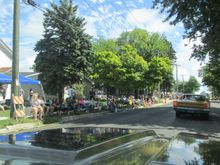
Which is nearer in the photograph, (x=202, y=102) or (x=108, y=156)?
(x=108, y=156)

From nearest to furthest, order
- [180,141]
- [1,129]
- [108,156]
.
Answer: [108,156]
[180,141]
[1,129]

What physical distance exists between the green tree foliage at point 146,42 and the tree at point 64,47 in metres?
42.5

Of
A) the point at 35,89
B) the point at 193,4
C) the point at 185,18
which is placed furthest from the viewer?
the point at 35,89

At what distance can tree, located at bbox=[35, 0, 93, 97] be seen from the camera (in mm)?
31891

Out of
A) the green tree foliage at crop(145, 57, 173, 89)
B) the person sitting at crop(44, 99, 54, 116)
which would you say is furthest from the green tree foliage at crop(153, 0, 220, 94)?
the green tree foliage at crop(145, 57, 173, 89)

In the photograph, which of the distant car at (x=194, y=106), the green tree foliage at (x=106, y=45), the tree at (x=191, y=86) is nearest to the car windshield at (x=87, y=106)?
the distant car at (x=194, y=106)

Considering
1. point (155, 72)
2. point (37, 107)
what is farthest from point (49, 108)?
point (155, 72)

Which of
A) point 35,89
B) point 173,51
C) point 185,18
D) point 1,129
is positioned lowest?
point 1,129

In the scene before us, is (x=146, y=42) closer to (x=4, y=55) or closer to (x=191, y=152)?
(x=4, y=55)

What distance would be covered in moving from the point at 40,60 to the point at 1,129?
613 inches

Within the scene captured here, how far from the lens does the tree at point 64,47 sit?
105ft

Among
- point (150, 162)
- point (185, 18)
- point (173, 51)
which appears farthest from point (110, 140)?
point (173, 51)

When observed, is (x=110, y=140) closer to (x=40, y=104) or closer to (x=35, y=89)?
(x=40, y=104)

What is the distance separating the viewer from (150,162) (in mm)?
2500
